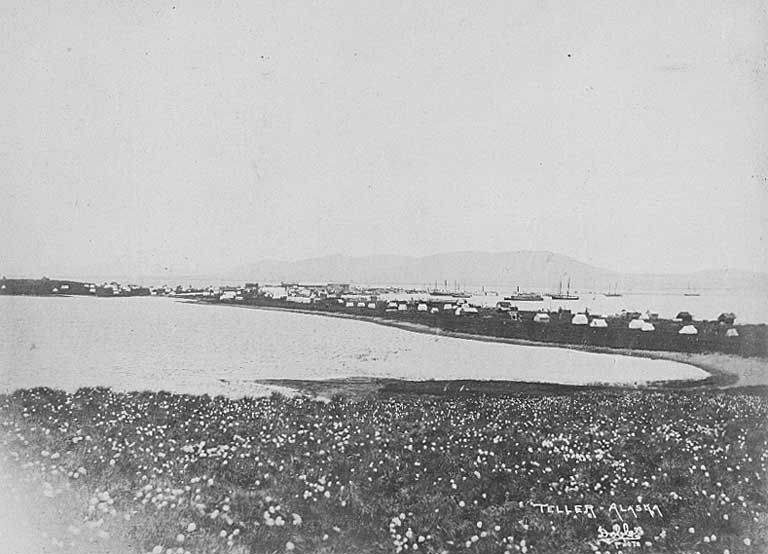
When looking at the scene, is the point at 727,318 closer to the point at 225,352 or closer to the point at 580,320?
the point at 580,320

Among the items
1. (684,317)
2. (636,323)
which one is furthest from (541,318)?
(684,317)

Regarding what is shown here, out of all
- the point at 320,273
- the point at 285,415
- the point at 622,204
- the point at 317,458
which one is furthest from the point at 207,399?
the point at 622,204

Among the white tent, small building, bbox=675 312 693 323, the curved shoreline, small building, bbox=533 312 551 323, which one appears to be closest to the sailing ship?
small building, bbox=675 312 693 323

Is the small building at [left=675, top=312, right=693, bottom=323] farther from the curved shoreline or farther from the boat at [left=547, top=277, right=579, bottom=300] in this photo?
the boat at [left=547, top=277, right=579, bottom=300]

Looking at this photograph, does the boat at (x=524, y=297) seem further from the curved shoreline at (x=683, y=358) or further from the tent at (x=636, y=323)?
the tent at (x=636, y=323)

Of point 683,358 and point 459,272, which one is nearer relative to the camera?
point 459,272

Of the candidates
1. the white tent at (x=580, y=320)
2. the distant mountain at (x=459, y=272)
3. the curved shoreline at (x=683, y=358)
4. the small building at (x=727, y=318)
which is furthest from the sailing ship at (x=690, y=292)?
the white tent at (x=580, y=320)

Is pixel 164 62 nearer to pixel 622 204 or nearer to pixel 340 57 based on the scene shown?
pixel 340 57
